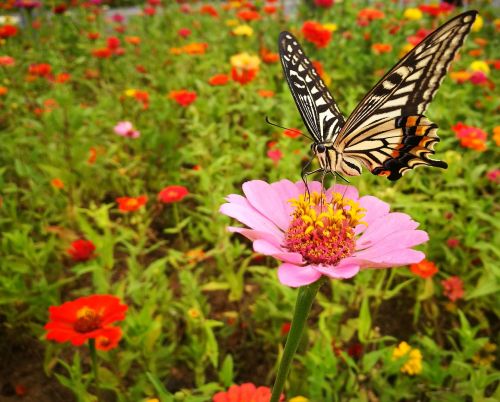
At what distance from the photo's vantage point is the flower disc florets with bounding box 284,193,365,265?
2.39 feet

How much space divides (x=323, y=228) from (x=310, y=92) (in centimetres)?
45

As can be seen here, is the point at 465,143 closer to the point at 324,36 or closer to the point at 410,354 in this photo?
the point at 410,354

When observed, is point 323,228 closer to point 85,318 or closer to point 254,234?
point 254,234

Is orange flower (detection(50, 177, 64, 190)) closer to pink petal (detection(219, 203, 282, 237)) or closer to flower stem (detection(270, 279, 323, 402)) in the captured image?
pink petal (detection(219, 203, 282, 237))

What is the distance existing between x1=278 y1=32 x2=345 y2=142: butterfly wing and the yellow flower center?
0.66m

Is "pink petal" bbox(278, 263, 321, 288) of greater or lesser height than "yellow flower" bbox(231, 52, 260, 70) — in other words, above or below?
above

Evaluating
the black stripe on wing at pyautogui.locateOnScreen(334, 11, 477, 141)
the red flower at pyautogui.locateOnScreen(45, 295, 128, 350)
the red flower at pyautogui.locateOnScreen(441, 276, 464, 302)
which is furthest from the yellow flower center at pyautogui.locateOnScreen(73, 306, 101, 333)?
the red flower at pyautogui.locateOnScreen(441, 276, 464, 302)

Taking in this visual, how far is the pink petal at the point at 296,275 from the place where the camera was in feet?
1.89

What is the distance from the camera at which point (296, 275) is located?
612 mm

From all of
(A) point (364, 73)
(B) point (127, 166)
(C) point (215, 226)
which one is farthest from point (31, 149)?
(A) point (364, 73)

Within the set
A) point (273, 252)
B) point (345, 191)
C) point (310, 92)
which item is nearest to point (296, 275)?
point (273, 252)

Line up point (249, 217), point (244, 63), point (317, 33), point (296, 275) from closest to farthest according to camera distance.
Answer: point (296, 275)
point (249, 217)
point (244, 63)
point (317, 33)

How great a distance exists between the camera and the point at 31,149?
2412 millimetres

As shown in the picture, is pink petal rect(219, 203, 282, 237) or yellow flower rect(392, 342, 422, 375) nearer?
pink petal rect(219, 203, 282, 237)
